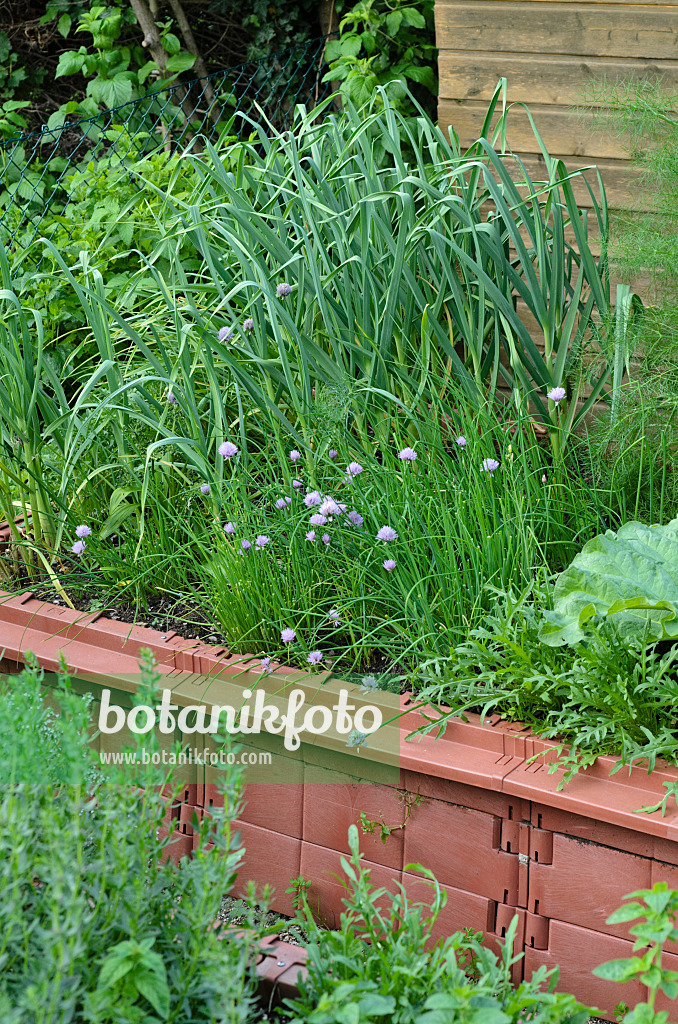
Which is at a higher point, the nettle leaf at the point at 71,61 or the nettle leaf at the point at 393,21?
the nettle leaf at the point at 393,21

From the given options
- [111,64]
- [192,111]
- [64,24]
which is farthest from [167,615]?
[64,24]

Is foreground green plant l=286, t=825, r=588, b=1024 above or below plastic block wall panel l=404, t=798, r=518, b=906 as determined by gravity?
above

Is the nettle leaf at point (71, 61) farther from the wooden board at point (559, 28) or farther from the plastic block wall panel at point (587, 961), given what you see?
the plastic block wall panel at point (587, 961)

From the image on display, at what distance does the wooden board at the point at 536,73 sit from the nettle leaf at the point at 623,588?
1.66 meters

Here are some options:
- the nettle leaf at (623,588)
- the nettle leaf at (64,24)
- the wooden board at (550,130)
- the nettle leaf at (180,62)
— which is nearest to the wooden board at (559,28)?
the wooden board at (550,130)

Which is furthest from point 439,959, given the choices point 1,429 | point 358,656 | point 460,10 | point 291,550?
point 460,10

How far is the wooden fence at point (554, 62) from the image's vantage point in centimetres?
277

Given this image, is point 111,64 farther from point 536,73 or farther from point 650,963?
point 650,963

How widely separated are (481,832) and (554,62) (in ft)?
7.99

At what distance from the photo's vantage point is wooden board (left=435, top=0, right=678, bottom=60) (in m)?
2.74

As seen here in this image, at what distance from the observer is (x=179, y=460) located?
2.43 meters

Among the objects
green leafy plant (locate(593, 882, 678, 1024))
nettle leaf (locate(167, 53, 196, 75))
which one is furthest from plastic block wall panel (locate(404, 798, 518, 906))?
nettle leaf (locate(167, 53, 196, 75))

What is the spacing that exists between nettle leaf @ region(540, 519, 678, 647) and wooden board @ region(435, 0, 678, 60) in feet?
5.75

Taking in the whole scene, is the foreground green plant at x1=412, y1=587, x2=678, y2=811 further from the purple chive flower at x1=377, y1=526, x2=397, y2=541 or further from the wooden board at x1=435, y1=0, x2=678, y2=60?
the wooden board at x1=435, y1=0, x2=678, y2=60
